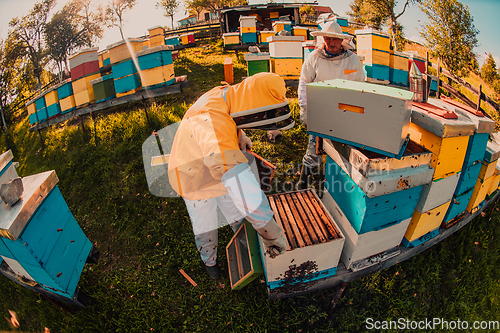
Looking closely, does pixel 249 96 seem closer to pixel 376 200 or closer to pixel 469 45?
pixel 376 200

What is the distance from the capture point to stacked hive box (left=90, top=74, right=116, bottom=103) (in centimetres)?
426

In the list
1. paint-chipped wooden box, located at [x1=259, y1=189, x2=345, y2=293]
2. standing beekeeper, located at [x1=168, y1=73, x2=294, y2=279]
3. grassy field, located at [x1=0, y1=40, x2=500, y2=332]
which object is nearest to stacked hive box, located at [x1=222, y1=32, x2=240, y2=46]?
grassy field, located at [x1=0, y1=40, x2=500, y2=332]

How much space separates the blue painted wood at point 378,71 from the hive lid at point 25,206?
6.06 metres

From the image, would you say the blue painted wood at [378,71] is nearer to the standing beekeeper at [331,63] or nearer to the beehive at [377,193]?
the standing beekeeper at [331,63]

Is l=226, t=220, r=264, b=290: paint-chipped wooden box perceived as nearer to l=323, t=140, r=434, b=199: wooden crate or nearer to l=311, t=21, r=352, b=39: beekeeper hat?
l=323, t=140, r=434, b=199: wooden crate

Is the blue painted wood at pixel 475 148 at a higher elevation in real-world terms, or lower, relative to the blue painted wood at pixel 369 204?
higher

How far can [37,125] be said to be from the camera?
5.20 m

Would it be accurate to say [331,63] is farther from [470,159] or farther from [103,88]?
[103,88]

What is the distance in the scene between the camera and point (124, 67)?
4.01 meters

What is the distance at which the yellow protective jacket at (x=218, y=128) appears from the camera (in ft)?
5.07

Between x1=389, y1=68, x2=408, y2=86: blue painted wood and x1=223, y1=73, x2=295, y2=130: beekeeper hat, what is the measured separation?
521cm

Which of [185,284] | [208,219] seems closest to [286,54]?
[208,219]

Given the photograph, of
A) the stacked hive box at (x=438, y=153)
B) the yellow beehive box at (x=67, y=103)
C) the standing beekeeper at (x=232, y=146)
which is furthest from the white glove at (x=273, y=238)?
the yellow beehive box at (x=67, y=103)

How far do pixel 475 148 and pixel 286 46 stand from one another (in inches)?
154
